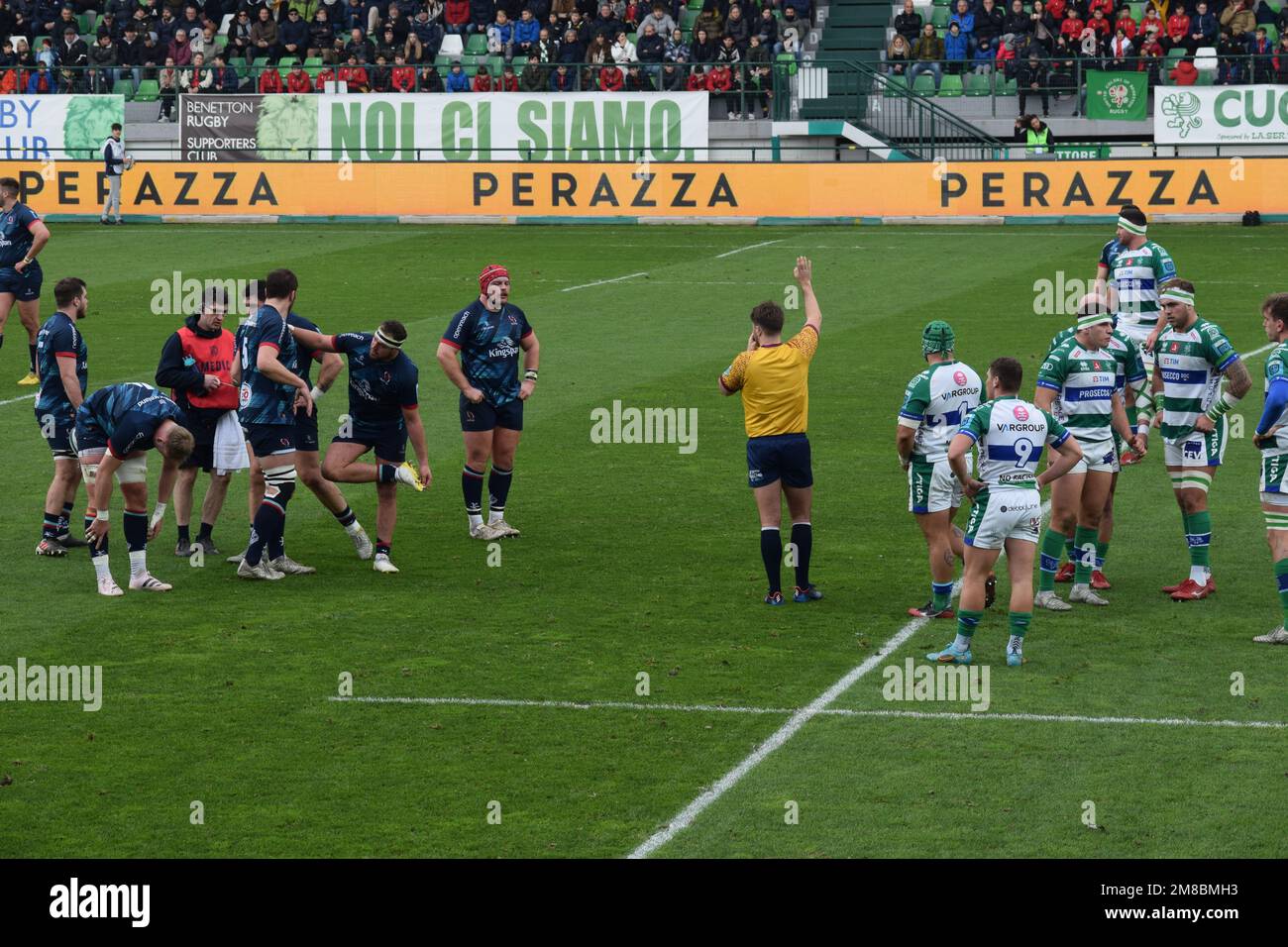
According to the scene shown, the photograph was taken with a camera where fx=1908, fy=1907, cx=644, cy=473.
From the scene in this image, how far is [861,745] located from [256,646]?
4242 mm

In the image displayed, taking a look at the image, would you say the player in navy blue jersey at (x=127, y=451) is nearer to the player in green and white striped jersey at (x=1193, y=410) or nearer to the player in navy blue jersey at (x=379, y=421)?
the player in navy blue jersey at (x=379, y=421)

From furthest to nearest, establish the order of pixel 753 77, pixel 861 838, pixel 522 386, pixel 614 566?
pixel 753 77
pixel 522 386
pixel 614 566
pixel 861 838

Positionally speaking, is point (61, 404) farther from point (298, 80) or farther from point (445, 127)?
point (298, 80)

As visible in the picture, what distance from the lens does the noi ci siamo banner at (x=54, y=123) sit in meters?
46.3

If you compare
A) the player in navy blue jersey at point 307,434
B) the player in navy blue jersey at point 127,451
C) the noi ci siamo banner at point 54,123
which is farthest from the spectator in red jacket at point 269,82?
the player in navy blue jersey at point 127,451

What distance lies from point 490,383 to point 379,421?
1.27 m

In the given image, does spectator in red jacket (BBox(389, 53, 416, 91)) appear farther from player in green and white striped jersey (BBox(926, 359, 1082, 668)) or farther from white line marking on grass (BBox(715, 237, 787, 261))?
player in green and white striped jersey (BBox(926, 359, 1082, 668))

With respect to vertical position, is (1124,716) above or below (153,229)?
below

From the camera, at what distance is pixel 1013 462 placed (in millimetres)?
11617

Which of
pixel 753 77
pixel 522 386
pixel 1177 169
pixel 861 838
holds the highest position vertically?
pixel 753 77

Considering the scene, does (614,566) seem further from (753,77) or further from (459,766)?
(753,77)

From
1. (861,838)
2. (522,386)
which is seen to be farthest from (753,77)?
(861,838)

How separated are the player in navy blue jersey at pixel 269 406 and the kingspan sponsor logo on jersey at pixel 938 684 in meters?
4.91

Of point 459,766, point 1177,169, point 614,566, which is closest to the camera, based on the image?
point 459,766
